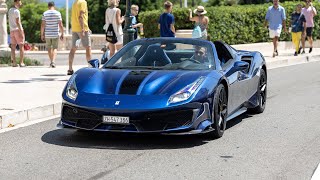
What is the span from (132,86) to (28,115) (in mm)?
2582

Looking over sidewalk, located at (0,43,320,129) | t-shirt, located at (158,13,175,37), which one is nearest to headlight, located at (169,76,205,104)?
sidewalk, located at (0,43,320,129)

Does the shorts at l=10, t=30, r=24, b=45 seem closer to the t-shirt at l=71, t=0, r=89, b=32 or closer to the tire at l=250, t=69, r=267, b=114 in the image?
the t-shirt at l=71, t=0, r=89, b=32

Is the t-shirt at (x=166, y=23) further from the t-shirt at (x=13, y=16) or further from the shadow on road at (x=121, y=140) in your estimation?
the shadow on road at (x=121, y=140)

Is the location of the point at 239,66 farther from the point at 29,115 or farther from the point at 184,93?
the point at 29,115

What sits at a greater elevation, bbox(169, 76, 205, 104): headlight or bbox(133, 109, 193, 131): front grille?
bbox(169, 76, 205, 104): headlight

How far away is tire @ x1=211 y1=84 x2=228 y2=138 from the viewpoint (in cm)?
854

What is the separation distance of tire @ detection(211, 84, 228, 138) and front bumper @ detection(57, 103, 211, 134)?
0.22 metres

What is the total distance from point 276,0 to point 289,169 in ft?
53.5

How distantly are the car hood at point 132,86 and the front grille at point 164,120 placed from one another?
0.13m

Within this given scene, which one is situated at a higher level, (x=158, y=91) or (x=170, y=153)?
(x=158, y=91)

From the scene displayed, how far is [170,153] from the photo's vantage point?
787cm

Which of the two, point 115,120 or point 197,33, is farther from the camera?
point 197,33

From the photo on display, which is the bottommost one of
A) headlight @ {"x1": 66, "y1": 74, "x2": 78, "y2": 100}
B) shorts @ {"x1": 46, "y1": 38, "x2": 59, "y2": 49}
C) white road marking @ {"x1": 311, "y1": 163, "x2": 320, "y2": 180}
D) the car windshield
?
white road marking @ {"x1": 311, "y1": 163, "x2": 320, "y2": 180}

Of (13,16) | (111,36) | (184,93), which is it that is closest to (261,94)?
(184,93)
